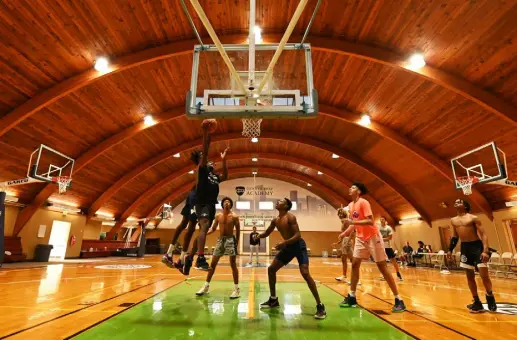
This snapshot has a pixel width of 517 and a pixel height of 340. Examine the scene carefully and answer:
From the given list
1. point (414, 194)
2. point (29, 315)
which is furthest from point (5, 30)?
point (414, 194)

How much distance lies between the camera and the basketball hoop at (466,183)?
34.8 feet

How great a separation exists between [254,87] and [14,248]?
15027mm

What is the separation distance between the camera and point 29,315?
3.44m

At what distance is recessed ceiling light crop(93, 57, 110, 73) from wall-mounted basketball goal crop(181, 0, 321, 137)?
439cm

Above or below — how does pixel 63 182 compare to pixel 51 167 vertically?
below

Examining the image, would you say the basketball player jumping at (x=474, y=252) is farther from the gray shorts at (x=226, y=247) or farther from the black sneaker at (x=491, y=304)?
the gray shorts at (x=226, y=247)

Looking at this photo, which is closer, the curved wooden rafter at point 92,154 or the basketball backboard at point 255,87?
the basketball backboard at point 255,87

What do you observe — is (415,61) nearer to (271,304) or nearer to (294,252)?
(294,252)

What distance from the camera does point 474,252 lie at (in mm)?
4457

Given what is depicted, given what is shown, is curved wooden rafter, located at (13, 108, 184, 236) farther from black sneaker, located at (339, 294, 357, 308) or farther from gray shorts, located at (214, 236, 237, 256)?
black sneaker, located at (339, 294, 357, 308)

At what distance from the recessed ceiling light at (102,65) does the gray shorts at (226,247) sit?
7065 mm

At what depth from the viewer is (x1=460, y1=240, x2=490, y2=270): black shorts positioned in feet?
14.5

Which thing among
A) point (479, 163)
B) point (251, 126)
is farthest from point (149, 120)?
point (479, 163)

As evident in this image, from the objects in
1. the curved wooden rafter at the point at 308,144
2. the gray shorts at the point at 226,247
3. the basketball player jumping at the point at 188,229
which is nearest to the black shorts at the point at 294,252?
the gray shorts at the point at 226,247
